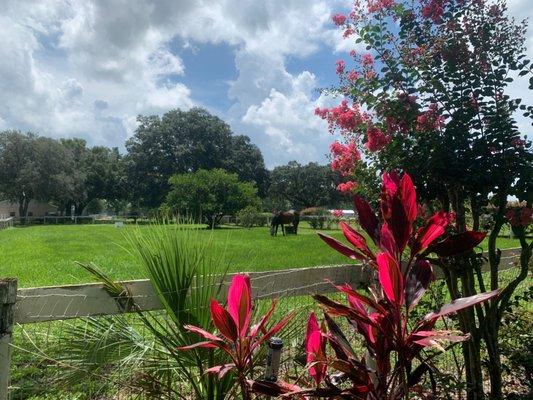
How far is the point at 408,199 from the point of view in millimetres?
1770

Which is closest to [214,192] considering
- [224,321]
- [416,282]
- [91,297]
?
[91,297]

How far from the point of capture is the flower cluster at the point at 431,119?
Result: 9.82 feet

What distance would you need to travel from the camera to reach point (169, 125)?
55000 mm

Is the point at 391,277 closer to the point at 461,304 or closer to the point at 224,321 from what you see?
the point at 461,304

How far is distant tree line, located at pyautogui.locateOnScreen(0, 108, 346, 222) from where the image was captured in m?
48.1

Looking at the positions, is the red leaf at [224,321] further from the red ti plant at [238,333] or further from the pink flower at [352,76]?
the pink flower at [352,76]

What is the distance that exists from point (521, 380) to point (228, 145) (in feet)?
180

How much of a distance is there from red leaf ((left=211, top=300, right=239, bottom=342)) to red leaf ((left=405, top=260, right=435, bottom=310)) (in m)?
0.61

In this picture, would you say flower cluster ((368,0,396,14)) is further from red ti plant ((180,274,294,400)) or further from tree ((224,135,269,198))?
tree ((224,135,269,198))

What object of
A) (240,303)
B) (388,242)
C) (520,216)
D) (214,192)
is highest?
(214,192)

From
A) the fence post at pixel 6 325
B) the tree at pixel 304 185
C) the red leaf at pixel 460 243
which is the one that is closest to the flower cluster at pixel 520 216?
the red leaf at pixel 460 243

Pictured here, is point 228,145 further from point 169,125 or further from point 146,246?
point 146,246

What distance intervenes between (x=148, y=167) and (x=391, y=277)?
176 ft

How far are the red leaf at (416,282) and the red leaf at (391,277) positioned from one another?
11 centimetres
